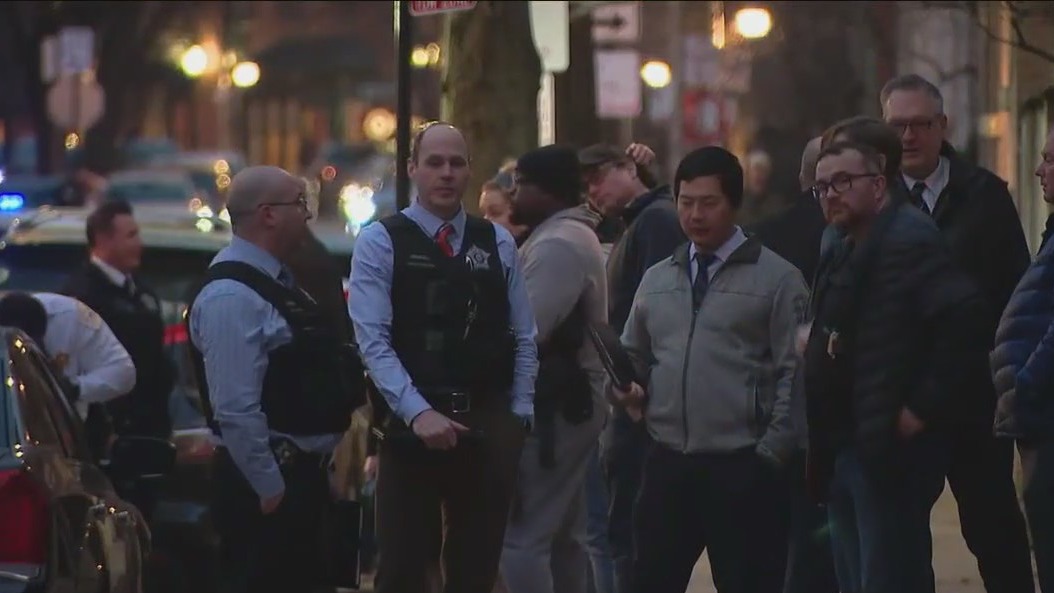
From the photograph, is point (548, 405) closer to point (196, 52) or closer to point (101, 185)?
point (101, 185)

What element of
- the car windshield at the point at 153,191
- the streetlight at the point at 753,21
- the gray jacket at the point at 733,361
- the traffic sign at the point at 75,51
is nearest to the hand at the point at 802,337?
the gray jacket at the point at 733,361

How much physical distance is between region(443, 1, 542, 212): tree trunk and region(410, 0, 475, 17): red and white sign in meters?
4.87

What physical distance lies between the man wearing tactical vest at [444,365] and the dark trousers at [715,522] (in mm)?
537

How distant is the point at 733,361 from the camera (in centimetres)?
734

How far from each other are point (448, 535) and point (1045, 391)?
78.2 inches

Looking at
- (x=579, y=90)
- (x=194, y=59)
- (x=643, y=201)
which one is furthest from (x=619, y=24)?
(x=194, y=59)

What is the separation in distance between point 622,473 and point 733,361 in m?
1.89

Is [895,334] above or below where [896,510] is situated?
above

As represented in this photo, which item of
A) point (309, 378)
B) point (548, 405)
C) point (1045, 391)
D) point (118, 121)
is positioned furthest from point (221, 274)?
point (118, 121)

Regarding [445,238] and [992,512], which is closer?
[445,238]

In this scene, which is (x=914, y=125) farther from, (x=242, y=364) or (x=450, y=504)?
(x=242, y=364)

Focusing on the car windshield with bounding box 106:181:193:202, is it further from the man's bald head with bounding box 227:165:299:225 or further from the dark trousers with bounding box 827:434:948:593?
the dark trousers with bounding box 827:434:948:593

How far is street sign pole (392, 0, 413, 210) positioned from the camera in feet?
33.5

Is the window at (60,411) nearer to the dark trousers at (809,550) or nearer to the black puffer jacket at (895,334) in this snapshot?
the black puffer jacket at (895,334)
